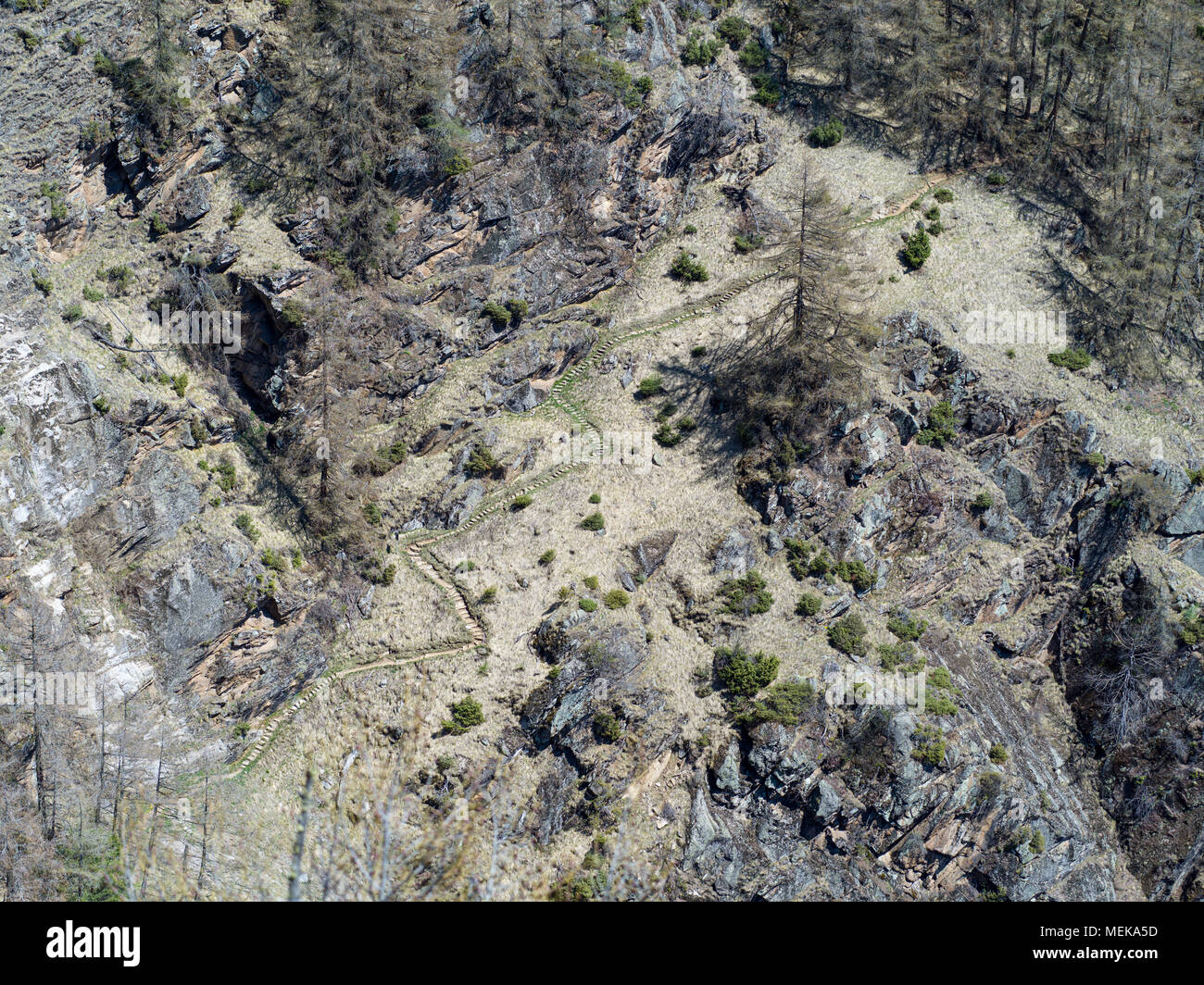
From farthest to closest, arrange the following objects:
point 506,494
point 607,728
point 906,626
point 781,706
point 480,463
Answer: point 506,494 → point 480,463 → point 906,626 → point 781,706 → point 607,728

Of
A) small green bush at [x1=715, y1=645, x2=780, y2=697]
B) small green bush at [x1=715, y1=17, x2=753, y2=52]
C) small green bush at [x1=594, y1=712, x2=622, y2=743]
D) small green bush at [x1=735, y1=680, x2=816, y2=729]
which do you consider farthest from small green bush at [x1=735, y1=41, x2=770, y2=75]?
small green bush at [x1=594, y1=712, x2=622, y2=743]

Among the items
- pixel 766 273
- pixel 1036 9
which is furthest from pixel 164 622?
pixel 1036 9

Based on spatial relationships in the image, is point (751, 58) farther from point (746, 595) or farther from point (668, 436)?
point (746, 595)

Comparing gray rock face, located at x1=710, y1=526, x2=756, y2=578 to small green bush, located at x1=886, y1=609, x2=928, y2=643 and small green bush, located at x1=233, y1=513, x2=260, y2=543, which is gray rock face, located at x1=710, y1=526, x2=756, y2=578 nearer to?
small green bush, located at x1=886, y1=609, x2=928, y2=643

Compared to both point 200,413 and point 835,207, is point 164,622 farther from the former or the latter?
point 835,207

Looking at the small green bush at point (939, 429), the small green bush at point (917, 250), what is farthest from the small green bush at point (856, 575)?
the small green bush at point (917, 250)

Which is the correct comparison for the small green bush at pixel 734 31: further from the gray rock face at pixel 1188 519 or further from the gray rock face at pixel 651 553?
the gray rock face at pixel 1188 519

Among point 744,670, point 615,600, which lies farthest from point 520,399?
point 744,670

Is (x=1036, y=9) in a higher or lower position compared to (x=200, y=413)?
higher
